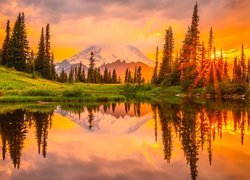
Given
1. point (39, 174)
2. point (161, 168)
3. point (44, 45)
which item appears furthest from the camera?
point (44, 45)

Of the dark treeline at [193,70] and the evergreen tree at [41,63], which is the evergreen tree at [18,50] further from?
the dark treeline at [193,70]

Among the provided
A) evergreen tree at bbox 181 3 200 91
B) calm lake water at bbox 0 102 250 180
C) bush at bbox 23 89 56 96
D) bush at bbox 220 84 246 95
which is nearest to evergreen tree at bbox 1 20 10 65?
bush at bbox 23 89 56 96

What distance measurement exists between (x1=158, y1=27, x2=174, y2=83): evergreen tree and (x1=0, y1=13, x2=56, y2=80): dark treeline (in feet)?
108

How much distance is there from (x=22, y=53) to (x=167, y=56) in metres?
44.7

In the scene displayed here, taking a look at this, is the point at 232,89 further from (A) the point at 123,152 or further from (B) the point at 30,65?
(A) the point at 123,152

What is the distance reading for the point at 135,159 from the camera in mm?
16172

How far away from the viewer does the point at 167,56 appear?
11400cm

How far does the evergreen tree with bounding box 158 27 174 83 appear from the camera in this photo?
357 ft

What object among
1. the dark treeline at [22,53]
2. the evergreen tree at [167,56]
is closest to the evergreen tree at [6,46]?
the dark treeline at [22,53]

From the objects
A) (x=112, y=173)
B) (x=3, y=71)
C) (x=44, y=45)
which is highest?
(x=44, y=45)

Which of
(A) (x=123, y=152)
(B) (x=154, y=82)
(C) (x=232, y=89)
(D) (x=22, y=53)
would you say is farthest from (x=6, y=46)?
(A) (x=123, y=152)

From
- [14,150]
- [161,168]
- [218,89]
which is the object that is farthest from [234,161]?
[218,89]

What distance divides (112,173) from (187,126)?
13.6m

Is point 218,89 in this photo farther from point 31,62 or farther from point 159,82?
point 31,62
